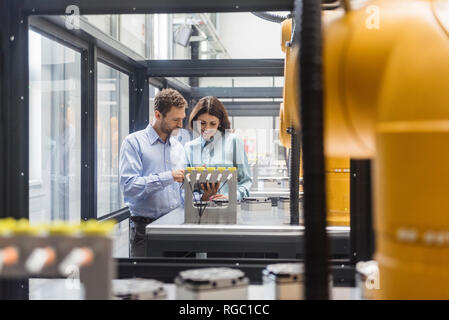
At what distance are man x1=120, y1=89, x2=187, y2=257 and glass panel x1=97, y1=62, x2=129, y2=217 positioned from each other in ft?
4.59

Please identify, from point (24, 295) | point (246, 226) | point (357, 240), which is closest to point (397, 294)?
point (357, 240)

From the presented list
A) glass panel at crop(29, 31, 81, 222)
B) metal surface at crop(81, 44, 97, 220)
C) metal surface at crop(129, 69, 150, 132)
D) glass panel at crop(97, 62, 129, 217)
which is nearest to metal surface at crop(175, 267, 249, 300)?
glass panel at crop(29, 31, 81, 222)

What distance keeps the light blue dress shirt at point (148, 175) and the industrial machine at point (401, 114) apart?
1.89m

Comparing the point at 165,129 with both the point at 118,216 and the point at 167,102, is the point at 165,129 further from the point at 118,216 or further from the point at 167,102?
the point at 118,216

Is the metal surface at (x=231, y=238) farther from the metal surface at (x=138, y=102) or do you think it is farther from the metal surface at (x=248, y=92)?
the metal surface at (x=248, y=92)

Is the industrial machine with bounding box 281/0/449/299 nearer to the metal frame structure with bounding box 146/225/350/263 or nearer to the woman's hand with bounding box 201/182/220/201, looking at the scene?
the metal frame structure with bounding box 146/225/350/263

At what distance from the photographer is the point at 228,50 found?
894 centimetres

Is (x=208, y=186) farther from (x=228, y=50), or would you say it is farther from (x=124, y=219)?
(x=228, y=50)

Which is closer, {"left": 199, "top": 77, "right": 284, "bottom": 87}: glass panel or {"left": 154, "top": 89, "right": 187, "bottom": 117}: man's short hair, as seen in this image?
{"left": 154, "top": 89, "right": 187, "bottom": 117}: man's short hair

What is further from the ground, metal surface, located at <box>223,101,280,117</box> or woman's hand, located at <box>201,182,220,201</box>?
metal surface, located at <box>223,101,280,117</box>

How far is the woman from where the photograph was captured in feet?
9.98

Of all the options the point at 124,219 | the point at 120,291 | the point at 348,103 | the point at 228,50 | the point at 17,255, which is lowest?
the point at 124,219

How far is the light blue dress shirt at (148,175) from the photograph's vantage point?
2654mm
